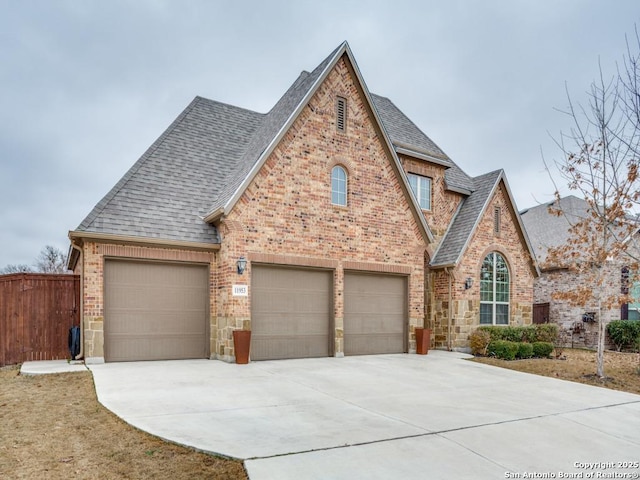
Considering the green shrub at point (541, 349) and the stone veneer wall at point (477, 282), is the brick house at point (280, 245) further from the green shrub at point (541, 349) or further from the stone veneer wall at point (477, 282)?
the green shrub at point (541, 349)

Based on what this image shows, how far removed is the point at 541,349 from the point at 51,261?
135ft

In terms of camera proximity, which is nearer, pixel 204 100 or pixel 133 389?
pixel 133 389

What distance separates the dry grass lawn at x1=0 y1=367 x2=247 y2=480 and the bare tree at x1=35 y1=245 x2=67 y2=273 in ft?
124

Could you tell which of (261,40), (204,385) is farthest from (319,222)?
(261,40)

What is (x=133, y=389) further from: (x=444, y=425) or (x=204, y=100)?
(x=204, y=100)

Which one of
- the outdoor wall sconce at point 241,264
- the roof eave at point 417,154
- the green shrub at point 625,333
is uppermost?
the roof eave at point 417,154

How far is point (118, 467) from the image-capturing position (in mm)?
4355

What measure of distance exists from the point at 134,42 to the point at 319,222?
44.5 feet

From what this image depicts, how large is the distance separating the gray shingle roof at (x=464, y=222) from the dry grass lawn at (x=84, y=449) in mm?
11928

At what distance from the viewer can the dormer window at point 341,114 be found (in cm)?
1327

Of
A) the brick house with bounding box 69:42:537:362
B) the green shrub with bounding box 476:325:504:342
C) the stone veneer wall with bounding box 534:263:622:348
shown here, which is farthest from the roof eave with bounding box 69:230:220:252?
the stone veneer wall with bounding box 534:263:622:348

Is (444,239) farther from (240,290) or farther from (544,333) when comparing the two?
(240,290)

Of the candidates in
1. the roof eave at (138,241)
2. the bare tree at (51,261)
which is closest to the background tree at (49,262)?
the bare tree at (51,261)

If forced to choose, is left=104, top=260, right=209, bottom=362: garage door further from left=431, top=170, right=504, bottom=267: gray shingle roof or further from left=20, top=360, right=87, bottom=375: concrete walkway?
left=431, top=170, right=504, bottom=267: gray shingle roof
